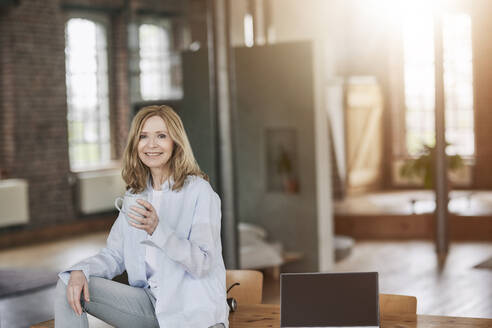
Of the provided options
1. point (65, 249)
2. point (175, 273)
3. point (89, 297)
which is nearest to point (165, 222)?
point (175, 273)

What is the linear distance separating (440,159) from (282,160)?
1.66 meters

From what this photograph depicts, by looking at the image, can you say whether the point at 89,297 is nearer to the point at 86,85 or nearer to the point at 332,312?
the point at 332,312

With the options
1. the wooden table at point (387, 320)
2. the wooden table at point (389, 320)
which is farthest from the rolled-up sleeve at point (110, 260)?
the wooden table at point (389, 320)

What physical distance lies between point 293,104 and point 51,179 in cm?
394

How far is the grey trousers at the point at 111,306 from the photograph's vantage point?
257cm

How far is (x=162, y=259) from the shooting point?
2.65 meters

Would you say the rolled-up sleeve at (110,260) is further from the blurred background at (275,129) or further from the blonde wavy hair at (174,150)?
the blurred background at (275,129)

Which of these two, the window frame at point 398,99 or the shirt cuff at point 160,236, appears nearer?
the shirt cuff at point 160,236

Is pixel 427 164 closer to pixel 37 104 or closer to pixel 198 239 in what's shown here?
pixel 37 104

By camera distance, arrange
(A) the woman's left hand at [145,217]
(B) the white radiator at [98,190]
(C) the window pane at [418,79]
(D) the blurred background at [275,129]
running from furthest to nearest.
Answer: (C) the window pane at [418,79] < (B) the white radiator at [98,190] < (D) the blurred background at [275,129] < (A) the woman's left hand at [145,217]

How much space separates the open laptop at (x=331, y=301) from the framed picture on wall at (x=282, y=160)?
404 centimetres

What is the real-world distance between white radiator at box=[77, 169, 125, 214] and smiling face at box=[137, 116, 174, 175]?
7.06 m

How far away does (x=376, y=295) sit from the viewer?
2586 millimetres

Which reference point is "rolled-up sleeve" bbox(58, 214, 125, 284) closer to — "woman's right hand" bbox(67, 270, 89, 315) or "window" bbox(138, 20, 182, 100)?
"woman's right hand" bbox(67, 270, 89, 315)
